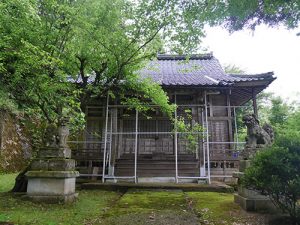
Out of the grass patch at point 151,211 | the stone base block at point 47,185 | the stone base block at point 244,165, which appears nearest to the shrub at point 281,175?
the stone base block at point 244,165

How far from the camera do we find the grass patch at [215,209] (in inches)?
210

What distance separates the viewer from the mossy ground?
5065mm

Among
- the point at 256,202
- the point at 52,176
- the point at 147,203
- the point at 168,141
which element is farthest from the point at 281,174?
the point at 168,141

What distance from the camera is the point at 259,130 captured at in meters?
6.68

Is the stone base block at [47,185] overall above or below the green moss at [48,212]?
above

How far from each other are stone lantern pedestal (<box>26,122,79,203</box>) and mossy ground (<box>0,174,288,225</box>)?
26 centimetres

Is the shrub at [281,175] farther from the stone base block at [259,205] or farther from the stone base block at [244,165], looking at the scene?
the stone base block at [244,165]

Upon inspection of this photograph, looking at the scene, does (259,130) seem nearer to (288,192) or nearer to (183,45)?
(288,192)

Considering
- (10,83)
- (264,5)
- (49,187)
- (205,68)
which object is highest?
(205,68)

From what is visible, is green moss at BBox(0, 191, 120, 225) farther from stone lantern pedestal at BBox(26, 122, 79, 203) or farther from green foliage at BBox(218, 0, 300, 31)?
green foliage at BBox(218, 0, 300, 31)

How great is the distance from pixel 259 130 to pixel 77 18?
540 cm

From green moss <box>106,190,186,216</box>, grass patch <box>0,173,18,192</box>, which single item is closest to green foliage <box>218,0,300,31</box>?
green moss <box>106,190,186,216</box>

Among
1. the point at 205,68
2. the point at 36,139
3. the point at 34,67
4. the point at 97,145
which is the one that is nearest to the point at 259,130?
the point at 34,67

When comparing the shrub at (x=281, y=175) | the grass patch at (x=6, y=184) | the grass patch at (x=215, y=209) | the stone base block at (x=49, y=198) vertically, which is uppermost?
the shrub at (x=281, y=175)
